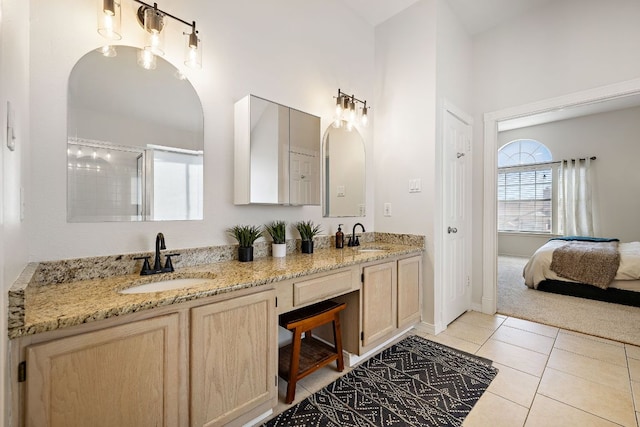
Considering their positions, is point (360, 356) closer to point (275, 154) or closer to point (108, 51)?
point (275, 154)

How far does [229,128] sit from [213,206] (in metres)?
0.52

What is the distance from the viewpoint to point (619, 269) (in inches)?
129

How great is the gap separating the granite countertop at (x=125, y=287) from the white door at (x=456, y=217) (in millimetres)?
1141

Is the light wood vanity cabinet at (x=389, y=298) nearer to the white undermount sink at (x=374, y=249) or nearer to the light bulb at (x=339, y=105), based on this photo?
the white undermount sink at (x=374, y=249)

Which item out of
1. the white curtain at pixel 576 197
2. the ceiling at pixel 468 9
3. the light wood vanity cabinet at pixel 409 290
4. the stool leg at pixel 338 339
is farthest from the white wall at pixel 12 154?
the white curtain at pixel 576 197

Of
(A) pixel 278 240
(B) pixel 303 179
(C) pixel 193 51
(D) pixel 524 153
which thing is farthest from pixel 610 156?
(C) pixel 193 51

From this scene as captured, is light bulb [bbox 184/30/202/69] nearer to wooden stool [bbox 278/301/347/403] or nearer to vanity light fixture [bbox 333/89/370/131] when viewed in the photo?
vanity light fixture [bbox 333/89/370/131]

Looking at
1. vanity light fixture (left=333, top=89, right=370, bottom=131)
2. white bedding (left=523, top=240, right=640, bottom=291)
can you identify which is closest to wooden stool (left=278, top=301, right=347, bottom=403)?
vanity light fixture (left=333, top=89, right=370, bottom=131)

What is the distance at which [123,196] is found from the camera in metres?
1.51

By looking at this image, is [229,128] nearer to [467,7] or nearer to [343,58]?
[343,58]

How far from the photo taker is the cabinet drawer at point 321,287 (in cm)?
159

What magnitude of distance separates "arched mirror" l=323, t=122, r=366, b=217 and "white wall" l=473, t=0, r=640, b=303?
1293mm

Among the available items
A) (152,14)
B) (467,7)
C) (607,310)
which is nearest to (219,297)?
(152,14)

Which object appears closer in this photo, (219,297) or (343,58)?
(219,297)
